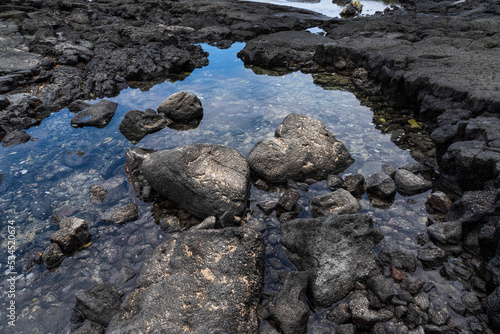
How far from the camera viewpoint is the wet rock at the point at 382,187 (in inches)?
228

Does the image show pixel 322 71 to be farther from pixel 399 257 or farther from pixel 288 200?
pixel 399 257

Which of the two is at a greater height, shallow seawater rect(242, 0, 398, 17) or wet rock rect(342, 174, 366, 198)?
shallow seawater rect(242, 0, 398, 17)

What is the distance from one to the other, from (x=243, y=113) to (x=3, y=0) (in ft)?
56.1

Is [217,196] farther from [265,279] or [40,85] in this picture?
[40,85]

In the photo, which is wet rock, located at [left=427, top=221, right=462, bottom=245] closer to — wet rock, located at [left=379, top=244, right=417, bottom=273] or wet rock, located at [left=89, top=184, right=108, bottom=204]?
wet rock, located at [left=379, top=244, right=417, bottom=273]

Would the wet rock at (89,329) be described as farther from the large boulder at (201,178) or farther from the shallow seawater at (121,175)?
the large boulder at (201,178)

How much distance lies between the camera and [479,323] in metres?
3.77

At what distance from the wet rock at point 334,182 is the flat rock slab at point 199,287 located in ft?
7.86

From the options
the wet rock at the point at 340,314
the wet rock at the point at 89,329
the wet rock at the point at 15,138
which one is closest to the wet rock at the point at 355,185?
the wet rock at the point at 340,314

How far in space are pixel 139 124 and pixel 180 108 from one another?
1243mm

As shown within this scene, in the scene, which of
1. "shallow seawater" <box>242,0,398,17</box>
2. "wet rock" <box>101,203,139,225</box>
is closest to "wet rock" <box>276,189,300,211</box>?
"wet rock" <box>101,203,139,225</box>

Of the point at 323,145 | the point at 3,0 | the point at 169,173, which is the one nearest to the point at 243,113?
the point at 323,145

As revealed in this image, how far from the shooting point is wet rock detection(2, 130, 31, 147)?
24.9ft

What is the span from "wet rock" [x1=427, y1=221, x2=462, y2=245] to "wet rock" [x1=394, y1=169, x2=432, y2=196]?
3.50 feet
